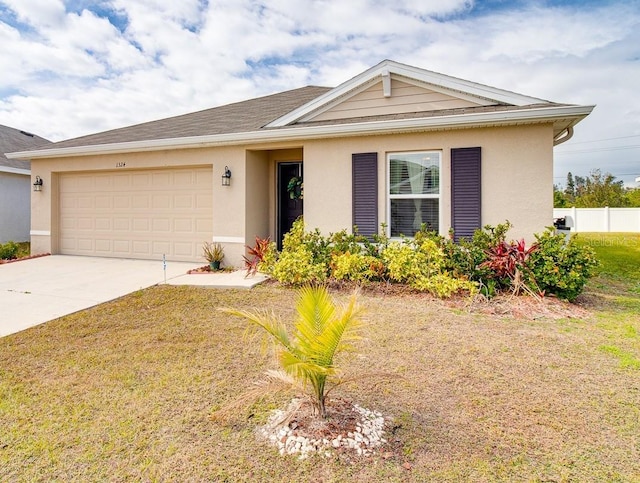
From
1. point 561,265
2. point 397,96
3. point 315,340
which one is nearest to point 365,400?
point 315,340

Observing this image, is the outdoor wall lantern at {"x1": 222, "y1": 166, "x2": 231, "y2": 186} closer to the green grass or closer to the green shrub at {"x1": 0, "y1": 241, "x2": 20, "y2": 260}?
the green shrub at {"x1": 0, "y1": 241, "x2": 20, "y2": 260}

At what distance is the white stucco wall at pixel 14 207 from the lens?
1323 centimetres

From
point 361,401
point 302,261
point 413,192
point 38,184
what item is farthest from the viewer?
point 38,184

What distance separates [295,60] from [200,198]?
290 inches

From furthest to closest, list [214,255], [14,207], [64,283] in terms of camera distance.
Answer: [14,207], [214,255], [64,283]

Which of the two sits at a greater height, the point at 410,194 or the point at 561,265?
the point at 410,194

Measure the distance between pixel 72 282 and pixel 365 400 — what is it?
676 cm

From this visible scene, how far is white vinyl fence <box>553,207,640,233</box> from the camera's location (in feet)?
69.3

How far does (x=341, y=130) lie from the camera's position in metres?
7.47

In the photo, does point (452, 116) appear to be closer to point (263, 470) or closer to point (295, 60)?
point (263, 470)

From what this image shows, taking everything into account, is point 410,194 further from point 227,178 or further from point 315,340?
Result: point 315,340

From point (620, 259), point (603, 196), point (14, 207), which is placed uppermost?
point (603, 196)

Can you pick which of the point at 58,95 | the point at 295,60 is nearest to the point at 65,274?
the point at 295,60

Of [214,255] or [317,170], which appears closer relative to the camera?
[317,170]
